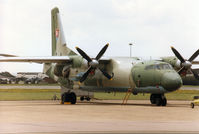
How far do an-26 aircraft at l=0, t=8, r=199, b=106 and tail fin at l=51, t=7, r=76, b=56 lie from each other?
8.03 feet

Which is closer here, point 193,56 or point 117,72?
point 117,72

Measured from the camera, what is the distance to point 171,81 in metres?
31.6

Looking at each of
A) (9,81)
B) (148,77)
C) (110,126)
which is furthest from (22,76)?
(110,126)

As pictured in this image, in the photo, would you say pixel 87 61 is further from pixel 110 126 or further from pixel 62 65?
pixel 110 126

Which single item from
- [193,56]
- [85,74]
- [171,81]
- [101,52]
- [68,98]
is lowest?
[68,98]

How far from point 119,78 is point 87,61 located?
2928 mm

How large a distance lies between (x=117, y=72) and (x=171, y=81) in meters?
5.78

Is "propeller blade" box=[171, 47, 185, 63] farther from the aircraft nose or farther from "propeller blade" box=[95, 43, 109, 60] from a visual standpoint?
"propeller blade" box=[95, 43, 109, 60]

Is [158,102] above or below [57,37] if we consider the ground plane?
below

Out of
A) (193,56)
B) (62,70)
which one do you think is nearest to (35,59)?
(62,70)

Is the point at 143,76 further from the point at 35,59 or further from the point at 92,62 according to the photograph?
the point at 35,59

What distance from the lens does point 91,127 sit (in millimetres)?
17312

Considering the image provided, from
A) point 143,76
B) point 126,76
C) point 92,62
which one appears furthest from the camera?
point 126,76

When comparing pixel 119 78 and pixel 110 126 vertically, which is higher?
pixel 119 78
